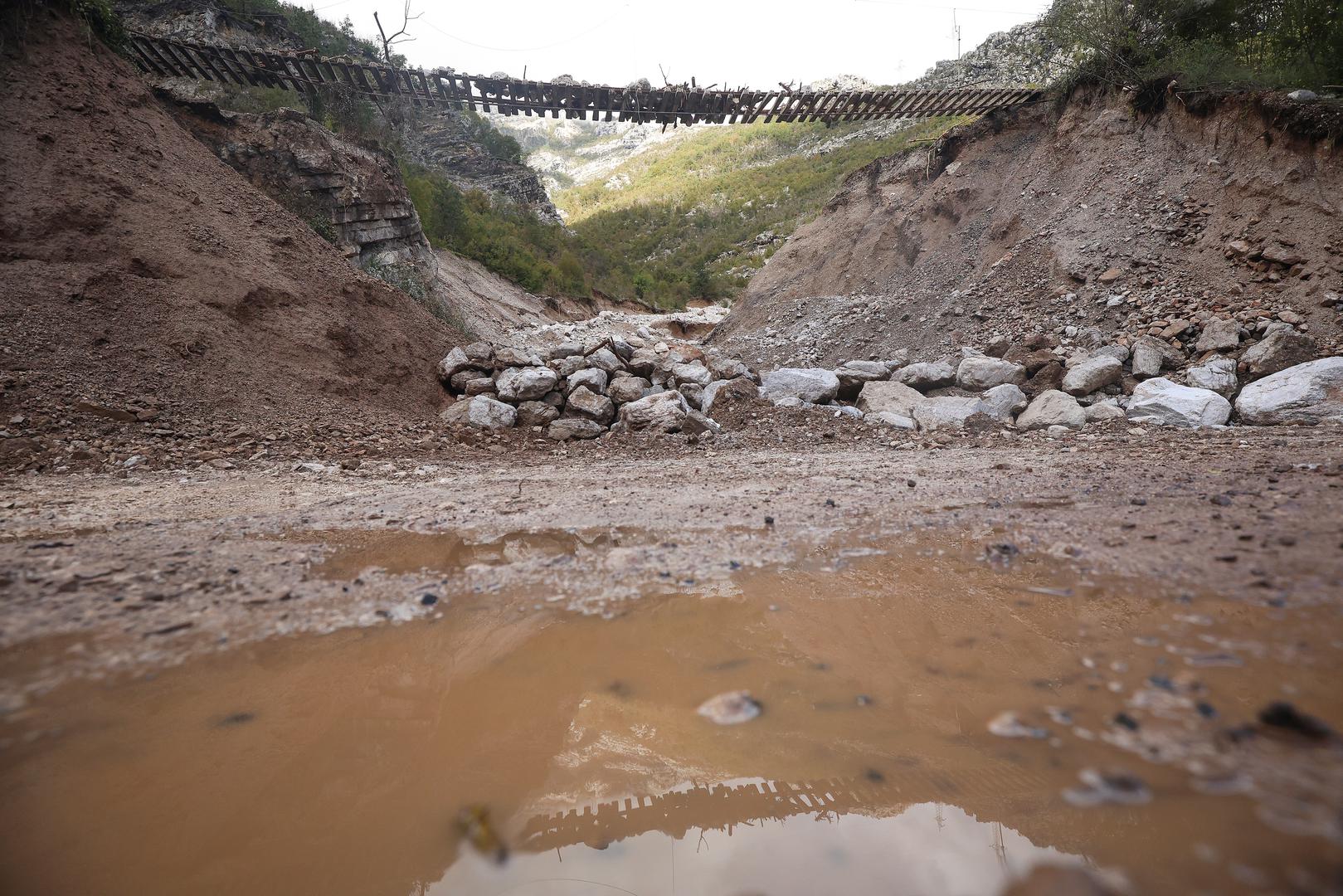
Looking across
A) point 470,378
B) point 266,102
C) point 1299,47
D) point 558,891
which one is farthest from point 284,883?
point 266,102

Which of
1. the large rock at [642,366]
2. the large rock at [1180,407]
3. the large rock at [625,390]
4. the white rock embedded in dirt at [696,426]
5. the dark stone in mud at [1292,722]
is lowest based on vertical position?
the white rock embedded in dirt at [696,426]

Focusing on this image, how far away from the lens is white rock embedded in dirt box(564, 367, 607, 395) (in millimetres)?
6973

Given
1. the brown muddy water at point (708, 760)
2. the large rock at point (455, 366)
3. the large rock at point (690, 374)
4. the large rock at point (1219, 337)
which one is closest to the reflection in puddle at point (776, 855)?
the brown muddy water at point (708, 760)

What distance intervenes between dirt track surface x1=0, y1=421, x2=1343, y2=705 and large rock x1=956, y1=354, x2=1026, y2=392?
7.05 feet

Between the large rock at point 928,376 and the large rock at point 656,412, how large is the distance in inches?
120

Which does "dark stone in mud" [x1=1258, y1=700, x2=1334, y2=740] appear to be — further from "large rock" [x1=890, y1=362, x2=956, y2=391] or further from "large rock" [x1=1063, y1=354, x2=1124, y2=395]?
"large rock" [x1=890, y1=362, x2=956, y2=391]

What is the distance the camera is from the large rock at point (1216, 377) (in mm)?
5758

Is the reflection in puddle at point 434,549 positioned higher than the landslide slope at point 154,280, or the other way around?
the landslide slope at point 154,280

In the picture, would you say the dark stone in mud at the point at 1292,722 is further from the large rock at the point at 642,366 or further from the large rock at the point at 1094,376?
the large rock at the point at 642,366

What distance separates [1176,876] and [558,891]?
101 cm

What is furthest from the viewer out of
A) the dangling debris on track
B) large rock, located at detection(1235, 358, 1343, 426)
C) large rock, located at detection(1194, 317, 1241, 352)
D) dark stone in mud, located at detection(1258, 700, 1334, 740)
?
the dangling debris on track

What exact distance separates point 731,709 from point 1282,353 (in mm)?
7299

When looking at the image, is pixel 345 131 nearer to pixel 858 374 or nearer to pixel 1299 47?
pixel 858 374

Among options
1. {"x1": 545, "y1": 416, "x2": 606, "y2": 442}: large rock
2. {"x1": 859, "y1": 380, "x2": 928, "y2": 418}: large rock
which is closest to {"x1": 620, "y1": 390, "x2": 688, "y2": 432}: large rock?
{"x1": 545, "y1": 416, "x2": 606, "y2": 442}: large rock
